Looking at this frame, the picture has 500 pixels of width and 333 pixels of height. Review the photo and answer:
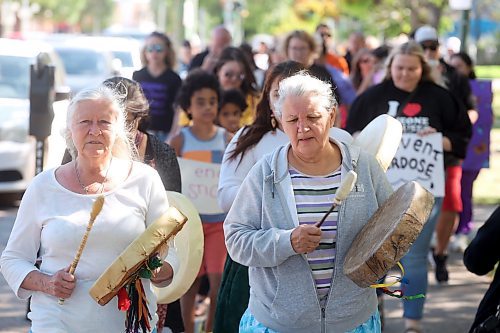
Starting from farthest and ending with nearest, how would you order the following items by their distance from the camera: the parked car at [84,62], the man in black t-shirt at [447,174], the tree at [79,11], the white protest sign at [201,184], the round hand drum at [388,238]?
the tree at [79,11] < the parked car at [84,62] < the man in black t-shirt at [447,174] < the white protest sign at [201,184] < the round hand drum at [388,238]

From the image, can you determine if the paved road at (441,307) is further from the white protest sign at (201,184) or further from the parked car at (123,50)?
the parked car at (123,50)

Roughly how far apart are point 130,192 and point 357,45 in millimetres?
13485

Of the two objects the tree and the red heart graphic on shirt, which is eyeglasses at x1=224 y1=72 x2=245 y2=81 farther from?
the tree

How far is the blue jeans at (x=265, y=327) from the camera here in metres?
4.56

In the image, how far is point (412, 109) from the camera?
7.90 m

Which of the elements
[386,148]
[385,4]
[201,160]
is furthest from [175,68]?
[385,4]

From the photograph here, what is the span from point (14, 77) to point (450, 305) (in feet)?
24.9

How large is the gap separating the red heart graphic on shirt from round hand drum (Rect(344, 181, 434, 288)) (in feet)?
11.8

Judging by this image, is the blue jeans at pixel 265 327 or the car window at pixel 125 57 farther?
the car window at pixel 125 57

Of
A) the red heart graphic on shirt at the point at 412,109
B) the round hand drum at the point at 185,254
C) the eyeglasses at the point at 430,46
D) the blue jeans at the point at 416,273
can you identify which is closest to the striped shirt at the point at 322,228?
the round hand drum at the point at 185,254

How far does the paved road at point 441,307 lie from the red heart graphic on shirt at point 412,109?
1619mm

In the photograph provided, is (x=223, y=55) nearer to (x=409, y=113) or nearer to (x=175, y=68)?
(x=175, y=68)

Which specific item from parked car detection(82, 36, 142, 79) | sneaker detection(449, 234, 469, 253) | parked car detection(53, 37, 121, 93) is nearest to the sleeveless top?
sneaker detection(449, 234, 469, 253)

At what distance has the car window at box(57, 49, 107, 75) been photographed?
2138 cm
